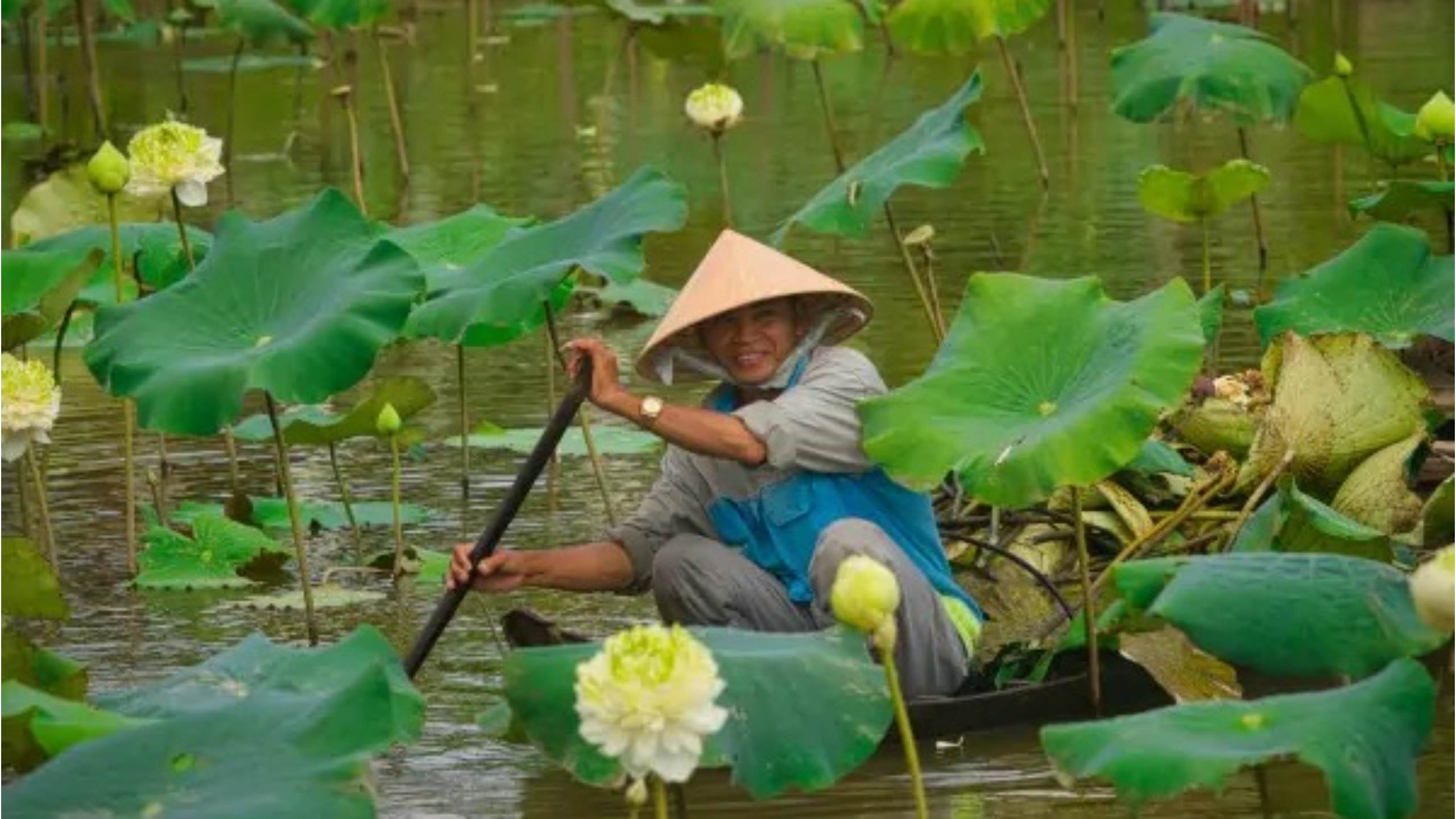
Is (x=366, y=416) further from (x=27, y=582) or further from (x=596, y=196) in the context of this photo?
(x=596, y=196)

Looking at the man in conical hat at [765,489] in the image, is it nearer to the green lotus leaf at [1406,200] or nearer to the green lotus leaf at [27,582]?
the green lotus leaf at [27,582]

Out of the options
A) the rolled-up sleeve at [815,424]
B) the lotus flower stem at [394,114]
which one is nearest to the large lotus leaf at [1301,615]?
the rolled-up sleeve at [815,424]

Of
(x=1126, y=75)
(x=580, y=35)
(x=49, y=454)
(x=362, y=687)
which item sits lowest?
(x=580, y=35)

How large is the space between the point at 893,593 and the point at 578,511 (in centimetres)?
343

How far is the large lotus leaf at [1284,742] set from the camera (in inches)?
122

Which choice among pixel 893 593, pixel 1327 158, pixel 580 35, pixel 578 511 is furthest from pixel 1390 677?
pixel 580 35

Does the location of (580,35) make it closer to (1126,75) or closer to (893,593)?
(1126,75)

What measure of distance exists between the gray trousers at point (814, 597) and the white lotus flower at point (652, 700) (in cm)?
163

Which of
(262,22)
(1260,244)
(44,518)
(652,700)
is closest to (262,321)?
(44,518)

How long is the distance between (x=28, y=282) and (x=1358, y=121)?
113 inches

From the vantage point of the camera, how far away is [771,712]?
3500 millimetres

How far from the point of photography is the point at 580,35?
57.8ft

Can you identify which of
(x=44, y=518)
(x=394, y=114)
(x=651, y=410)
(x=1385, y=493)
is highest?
(x=651, y=410)

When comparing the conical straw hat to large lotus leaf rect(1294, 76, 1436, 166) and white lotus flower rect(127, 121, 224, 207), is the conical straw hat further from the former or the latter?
Answer: large lotus leaf rect(1294, 76, 1436, 166)
